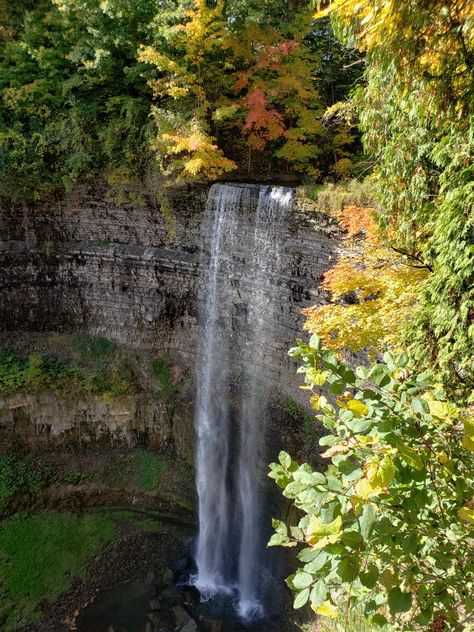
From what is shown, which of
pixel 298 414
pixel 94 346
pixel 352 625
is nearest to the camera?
pixel 352 625

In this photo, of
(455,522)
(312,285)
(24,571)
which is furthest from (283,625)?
(455,522)

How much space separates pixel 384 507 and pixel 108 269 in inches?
571

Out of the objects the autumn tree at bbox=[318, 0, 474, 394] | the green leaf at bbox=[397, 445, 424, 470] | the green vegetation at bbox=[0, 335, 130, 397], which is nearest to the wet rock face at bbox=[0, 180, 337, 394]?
the green vegetation at bbox=[0, 335, 130, 397]

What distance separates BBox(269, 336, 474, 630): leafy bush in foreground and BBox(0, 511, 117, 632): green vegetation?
13.3 meters

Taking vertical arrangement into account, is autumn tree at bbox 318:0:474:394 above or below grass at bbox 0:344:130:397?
above

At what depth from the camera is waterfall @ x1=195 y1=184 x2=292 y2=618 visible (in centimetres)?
1252

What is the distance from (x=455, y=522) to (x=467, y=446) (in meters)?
0.50

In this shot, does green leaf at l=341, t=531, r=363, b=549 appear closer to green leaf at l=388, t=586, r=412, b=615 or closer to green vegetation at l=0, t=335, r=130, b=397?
green leaf at l=388, t=586, r=412, b=615

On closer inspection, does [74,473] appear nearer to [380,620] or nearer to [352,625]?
[352,625]

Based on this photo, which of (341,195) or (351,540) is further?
(341,195)

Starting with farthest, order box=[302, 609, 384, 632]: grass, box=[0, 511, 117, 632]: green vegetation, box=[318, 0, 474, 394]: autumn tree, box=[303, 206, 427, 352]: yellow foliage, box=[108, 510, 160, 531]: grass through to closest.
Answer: box=[108, 510, 160, 531]: grass < box=[0, 511, 117, 632]: green vegetation < box=[303, 206, 427, 352]: yellow foliage < box=[302, 609, 384, 632]: grass < box=[318, 0, 474, 394]: autumn tree

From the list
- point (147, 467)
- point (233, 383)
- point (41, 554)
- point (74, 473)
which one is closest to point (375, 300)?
point (233, 383)

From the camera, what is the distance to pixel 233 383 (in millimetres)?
14281

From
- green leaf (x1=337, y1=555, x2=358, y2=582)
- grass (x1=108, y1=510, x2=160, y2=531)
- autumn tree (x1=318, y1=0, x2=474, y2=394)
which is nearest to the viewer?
green leaf (x1=337, y1=555, x2=358, y2=582)
